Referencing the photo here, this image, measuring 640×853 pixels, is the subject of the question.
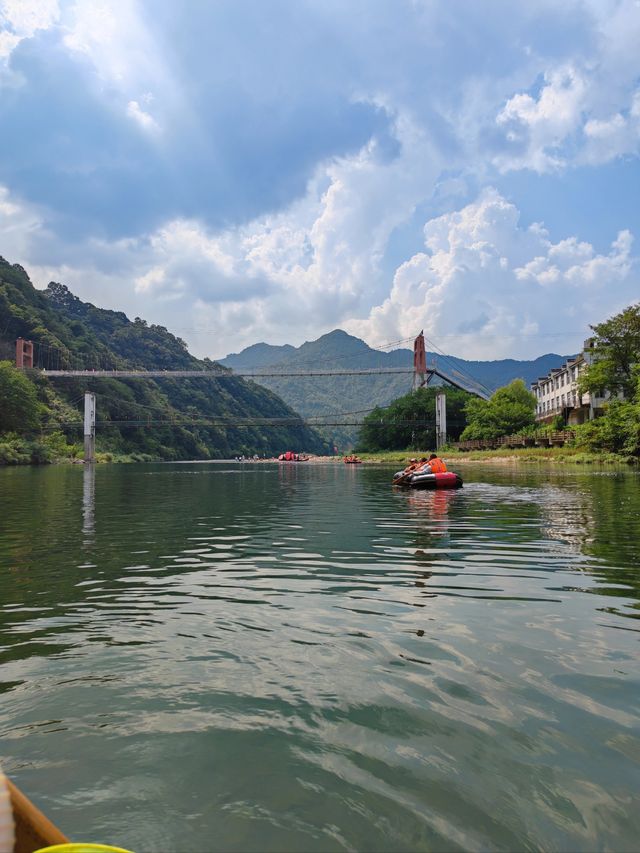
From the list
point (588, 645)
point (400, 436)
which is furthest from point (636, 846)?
point (400, 436)

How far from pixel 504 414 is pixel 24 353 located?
91823 mm

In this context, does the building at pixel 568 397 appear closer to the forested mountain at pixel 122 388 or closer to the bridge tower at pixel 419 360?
the bridge tower at pixel 419 360

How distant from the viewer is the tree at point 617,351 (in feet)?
173

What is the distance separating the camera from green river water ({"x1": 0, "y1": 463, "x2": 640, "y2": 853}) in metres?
2.95

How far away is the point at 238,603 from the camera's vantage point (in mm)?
7320

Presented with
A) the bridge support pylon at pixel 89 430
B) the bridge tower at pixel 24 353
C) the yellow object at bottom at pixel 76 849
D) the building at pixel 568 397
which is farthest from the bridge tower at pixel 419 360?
the yellow object at bottom at pixel 76 849

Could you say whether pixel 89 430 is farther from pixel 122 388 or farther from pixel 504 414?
pixel 504 414

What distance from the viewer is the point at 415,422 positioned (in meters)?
114

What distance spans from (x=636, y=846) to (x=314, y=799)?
1.63 metres

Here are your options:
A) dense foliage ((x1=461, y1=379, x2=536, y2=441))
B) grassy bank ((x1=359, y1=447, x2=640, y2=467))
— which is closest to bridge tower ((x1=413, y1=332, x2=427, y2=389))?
dense foliage ((x1=461, y1=379, x2=536, y2=441))

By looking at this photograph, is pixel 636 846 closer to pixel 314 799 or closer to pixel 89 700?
pixel 314 799

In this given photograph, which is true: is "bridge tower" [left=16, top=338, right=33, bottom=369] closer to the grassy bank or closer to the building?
the grassy bank

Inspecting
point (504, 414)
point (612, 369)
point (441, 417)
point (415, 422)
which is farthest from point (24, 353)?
point (612, 369)

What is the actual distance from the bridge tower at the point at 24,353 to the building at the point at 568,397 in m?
95.9
